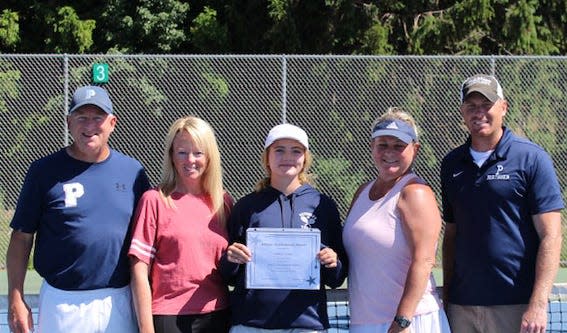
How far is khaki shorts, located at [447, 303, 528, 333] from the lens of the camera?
460cm

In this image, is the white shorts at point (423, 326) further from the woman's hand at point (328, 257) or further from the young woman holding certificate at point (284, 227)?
the woman's hand at point (328, 257)

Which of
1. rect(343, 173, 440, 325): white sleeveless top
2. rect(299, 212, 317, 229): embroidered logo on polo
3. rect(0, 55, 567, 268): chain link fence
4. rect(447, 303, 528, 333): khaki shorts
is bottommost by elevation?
rect(447, 303, 528, 333): khaki shorts

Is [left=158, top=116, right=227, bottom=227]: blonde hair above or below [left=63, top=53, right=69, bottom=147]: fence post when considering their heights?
below

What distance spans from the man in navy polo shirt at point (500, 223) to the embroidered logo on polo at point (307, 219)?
725mm

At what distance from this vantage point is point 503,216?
4512 millimetres

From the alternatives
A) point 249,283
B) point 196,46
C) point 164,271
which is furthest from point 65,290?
point 196,46

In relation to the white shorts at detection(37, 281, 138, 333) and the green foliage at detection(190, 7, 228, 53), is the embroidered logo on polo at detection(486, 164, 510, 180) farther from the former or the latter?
the green foliage at detection(190, 7, 228, 53)

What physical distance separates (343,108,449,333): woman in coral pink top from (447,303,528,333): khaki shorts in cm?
20

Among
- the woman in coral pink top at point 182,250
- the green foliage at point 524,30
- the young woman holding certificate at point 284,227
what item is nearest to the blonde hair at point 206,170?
the woman in coral pink top at point 182,250

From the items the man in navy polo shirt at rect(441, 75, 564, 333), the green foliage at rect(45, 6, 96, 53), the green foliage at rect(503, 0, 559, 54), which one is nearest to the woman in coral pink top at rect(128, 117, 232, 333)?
the man in navy polo shirt at rect(441, 75, 564, 333)

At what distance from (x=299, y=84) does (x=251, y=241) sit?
25.6 ft

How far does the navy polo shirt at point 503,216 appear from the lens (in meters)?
4.49

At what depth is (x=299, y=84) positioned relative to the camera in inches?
477

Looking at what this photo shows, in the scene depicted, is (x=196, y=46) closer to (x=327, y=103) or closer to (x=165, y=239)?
(x=327, y=103)
